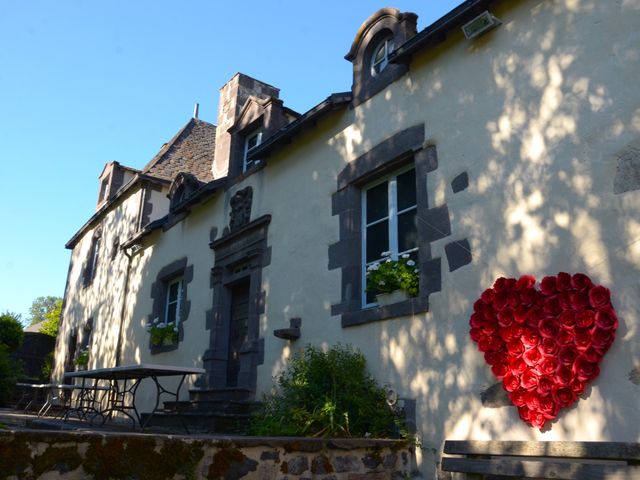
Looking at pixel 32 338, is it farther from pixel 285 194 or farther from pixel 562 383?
pixel 562 383

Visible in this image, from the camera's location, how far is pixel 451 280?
4957mm

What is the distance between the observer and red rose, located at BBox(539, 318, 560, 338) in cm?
405

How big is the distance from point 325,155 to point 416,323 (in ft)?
8.50

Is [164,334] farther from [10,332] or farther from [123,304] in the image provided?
[10,332]

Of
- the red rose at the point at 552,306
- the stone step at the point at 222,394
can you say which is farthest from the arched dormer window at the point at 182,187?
the red rose at the point at 552,306

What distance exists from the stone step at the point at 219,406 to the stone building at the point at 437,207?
0.28m

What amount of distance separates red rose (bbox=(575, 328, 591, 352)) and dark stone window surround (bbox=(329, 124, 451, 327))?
135 cm

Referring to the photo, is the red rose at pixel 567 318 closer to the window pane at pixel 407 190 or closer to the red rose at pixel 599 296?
the red rose at pixel 599 296

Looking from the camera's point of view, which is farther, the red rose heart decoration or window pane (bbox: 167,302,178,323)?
window pane (bbox: 167,302,178,323)

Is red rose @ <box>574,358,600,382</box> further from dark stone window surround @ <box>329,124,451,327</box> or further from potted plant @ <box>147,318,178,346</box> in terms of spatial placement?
potted plant @ <box>147,318,178,346</box>

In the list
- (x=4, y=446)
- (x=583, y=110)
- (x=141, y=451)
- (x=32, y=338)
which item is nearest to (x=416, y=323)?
(x=583, y=110)

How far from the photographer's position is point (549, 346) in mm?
4059

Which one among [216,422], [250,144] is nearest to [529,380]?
[216,422]

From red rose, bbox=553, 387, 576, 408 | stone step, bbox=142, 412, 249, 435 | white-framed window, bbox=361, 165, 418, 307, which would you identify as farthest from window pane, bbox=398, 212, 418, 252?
stone step, bbox=142, 412, 249, 435
